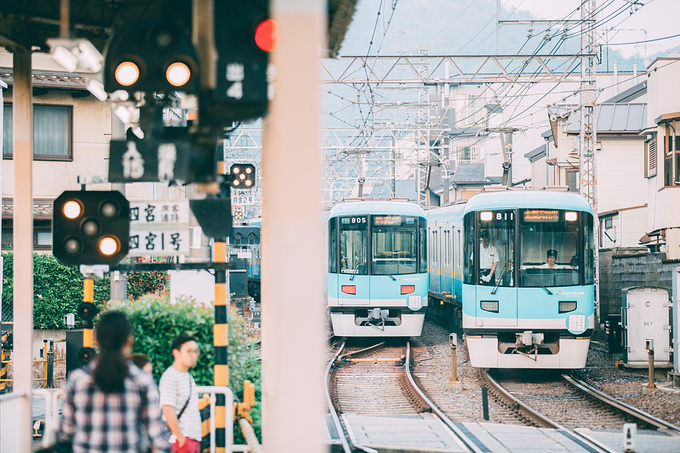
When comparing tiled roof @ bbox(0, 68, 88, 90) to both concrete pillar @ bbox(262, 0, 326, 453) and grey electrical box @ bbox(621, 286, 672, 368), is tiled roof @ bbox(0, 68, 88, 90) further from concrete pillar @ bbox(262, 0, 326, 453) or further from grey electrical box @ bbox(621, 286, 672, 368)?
concrete pillar @ bbox(262, 0, 326, 453)

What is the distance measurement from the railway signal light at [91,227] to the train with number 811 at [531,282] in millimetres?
8943

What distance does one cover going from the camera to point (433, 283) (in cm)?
2294

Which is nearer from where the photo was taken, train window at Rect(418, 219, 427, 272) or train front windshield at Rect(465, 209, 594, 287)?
train front windshield at Rect(465, 209, 594, 287)

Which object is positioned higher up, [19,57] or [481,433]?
[19,57]

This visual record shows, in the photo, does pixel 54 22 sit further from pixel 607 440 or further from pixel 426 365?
pixel 426 365

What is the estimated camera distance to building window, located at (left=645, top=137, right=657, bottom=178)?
69.3 ft

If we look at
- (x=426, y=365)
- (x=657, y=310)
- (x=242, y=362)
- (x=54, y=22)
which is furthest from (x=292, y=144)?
(x=426, y=365)

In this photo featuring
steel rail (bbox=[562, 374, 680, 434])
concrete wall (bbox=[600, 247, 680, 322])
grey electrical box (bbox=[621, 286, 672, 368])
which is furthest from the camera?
concrete wall (bbox=[600, 247, 680, 322])

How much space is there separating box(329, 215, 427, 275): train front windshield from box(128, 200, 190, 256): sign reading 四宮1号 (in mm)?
11631

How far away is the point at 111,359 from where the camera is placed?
4086 mm

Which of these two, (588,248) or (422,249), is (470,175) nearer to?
(422,249)

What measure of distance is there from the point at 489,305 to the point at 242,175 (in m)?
4.78

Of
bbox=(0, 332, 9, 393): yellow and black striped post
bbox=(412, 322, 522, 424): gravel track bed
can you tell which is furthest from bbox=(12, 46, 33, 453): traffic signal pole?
bbox=(0, 332, 9, 393): yellow and black striped post

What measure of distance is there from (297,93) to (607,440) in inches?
301
